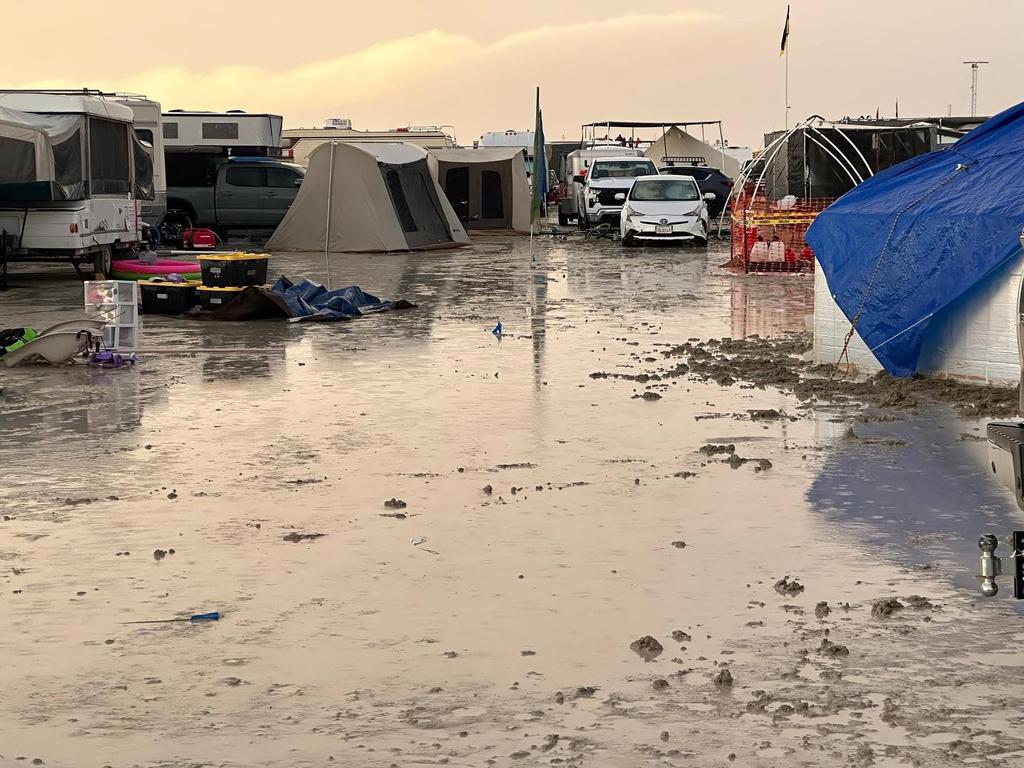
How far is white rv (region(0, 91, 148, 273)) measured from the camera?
22.0 m

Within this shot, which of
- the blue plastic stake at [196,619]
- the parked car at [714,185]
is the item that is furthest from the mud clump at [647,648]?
the parked car at [714,185]

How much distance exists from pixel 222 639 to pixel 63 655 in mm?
596

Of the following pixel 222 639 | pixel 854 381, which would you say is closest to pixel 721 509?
pixel 222 639

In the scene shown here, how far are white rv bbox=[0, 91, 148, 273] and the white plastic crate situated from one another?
7948mm

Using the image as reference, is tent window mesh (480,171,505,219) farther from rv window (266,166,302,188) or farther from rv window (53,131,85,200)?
rv window (53,131,85,200)

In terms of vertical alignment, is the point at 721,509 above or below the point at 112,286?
below

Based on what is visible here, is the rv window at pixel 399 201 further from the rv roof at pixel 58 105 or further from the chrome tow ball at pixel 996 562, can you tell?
the chrome tow ball at pixel 996 562

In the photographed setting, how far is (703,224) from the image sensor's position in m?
32.4

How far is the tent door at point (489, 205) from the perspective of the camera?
41.3 metres

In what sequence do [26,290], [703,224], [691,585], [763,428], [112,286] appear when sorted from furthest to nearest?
[703,224], [26,290], [112,286], [763,428], [691,585]

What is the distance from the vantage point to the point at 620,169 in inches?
1539

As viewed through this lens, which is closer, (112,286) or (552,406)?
(552,406)

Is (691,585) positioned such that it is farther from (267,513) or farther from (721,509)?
(267,513)

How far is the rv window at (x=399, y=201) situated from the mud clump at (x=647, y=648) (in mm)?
26773
